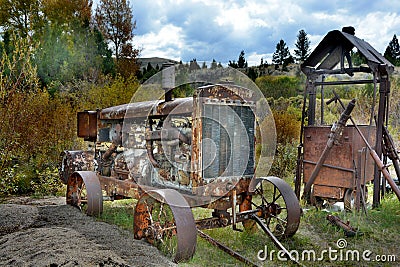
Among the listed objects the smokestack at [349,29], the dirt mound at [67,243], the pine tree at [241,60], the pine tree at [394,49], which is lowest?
the dirt mound at [67,243]

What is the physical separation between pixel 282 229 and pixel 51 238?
277 cm

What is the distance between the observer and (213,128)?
462 centimetres

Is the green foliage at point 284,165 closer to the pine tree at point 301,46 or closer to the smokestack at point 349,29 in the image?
the smokestack at point 349,29

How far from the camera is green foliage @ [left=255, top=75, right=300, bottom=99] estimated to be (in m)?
18.9

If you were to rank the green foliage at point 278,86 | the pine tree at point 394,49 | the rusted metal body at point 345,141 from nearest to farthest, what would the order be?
1. the rusted metal body at point 345,141
2. the green foliage at point 278,86
3. the pine tree at point 394,49

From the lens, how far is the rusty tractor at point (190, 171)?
14.5 feet

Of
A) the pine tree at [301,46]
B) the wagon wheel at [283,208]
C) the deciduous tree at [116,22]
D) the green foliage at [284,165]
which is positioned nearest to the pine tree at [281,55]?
the pine tree at [301,46]

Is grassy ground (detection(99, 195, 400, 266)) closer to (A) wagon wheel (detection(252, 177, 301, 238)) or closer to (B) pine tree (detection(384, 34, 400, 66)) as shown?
(A) wagon wheel (detection(252, 177, 301, 238))

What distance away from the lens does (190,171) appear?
4.72 meters

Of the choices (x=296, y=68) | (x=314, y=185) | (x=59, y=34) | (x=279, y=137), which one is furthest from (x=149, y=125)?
(x=296, y=68)

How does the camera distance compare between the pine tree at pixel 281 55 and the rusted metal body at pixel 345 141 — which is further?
the pine tree at pixel 281 55

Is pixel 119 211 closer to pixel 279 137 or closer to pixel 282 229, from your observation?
pixel 282 229

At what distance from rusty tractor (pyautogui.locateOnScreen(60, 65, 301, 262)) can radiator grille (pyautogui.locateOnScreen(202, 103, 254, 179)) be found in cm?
1

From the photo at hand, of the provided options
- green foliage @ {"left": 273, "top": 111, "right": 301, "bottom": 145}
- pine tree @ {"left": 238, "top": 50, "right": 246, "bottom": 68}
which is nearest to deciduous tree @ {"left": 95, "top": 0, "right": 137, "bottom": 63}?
pine tree @ {"left": 238, "top": 50, "right": 246, "bottom": 68}
